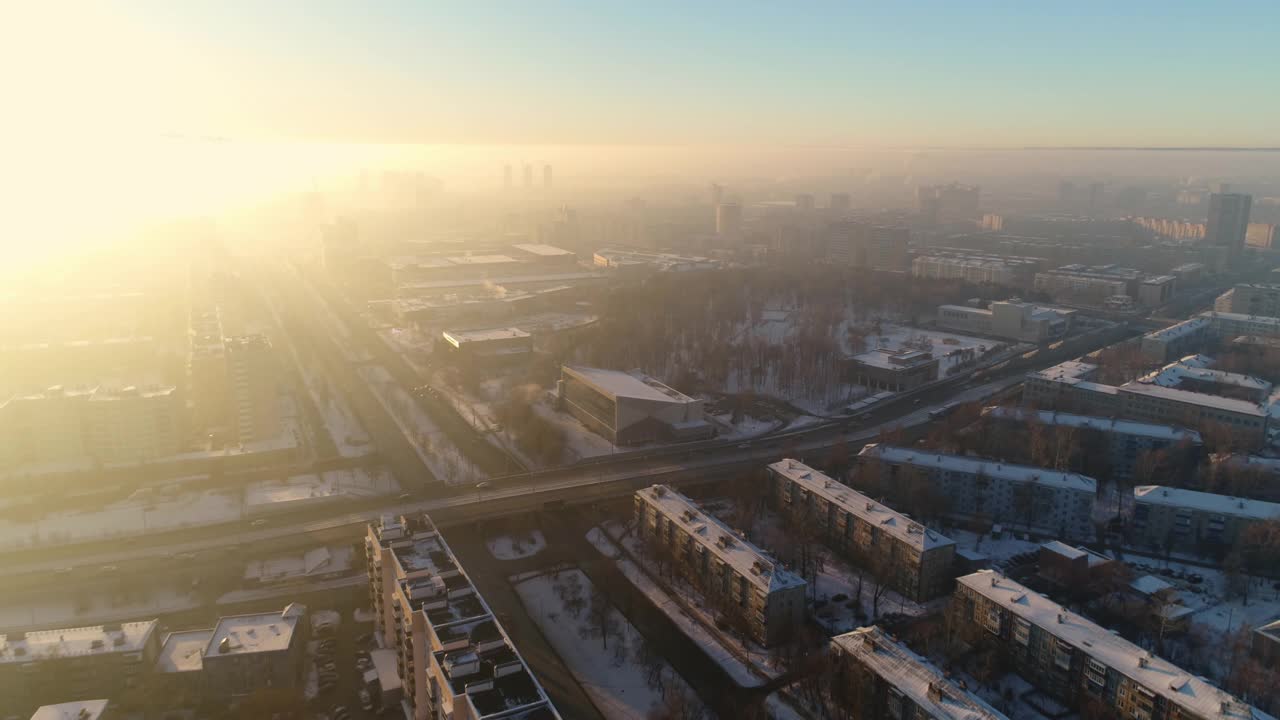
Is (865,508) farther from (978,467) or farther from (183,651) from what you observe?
(183,651)

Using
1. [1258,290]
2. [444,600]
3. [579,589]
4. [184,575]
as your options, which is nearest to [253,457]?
[184,575]

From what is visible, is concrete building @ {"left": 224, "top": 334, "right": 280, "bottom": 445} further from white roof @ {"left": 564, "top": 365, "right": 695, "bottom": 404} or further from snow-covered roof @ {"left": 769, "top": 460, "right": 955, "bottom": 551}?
snow-covered roof @ {"left": 769, "top": 460, "right": 955, "bottom": 551}

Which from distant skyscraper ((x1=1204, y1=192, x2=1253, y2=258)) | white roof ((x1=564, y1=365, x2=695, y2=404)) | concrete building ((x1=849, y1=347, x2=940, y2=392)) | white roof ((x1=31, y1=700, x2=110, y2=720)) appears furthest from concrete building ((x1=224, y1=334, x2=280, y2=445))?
distant skyscraper ((x1=1204, y1=192, x2=1253, y2=258))

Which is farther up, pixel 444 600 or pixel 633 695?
pixel 444 600

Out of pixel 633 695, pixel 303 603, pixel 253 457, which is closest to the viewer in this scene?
pixel 633 695

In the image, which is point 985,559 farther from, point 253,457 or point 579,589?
point 253,457

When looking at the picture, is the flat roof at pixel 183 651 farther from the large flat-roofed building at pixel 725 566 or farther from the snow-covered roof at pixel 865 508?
the snow-covered roof at pixel 865 508
